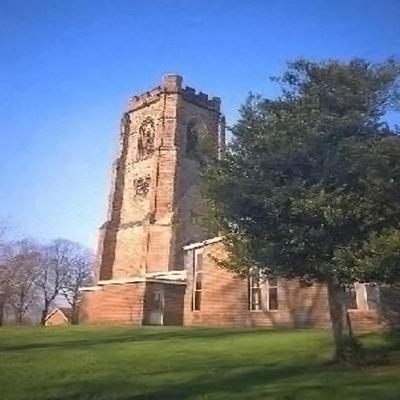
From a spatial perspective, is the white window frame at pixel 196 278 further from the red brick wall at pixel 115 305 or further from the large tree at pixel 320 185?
the large tree at pixel 320 185

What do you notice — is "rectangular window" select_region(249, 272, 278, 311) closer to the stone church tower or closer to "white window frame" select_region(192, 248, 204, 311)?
"white window frame" select_region(192, 248, 204, 311)

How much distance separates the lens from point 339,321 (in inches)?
529

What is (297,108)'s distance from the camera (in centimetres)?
1447

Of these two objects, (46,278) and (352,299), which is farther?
(46,278)

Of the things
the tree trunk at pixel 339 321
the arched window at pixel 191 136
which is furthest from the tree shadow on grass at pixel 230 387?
the arched window at pixel 191 136

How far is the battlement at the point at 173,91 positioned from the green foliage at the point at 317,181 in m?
40.8

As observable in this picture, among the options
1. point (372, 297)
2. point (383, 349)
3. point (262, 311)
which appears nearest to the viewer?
point (383, 349)

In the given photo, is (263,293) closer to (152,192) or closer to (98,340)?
(98,340)

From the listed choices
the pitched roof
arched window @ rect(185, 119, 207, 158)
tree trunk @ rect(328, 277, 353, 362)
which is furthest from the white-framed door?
the pitched roof

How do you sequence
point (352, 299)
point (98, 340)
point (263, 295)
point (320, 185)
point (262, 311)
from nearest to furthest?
point (320, 185) < point (98, 340) < point (352, 299) < point (262, 311) < point (263, 295)

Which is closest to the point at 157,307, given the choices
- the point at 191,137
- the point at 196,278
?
the point at 196,278

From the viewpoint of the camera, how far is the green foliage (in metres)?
12.8

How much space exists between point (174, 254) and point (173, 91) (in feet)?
71.8

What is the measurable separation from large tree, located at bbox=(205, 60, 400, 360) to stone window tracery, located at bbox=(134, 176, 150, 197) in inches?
1391
